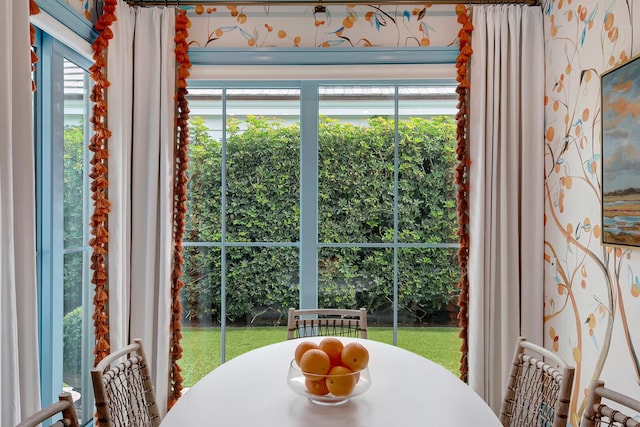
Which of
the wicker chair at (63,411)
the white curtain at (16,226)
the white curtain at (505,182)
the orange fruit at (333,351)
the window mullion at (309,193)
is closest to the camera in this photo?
the wicker chair at (63,411)

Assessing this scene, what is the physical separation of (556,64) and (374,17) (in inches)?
40.4

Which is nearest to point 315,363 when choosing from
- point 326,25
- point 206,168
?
point 206,168

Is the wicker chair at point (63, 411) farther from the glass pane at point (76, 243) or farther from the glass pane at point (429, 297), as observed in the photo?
the glass pane at point (429, 297)

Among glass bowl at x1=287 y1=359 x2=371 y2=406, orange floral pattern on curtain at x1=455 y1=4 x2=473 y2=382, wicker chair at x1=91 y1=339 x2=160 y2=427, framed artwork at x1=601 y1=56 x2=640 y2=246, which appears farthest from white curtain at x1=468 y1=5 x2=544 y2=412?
wicker chair at x1=91 y1=339 x2=160 y2=427

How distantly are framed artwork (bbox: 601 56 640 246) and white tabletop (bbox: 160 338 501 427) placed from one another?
3.02 ft

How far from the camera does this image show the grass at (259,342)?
2.82m

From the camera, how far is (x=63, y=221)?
222cm

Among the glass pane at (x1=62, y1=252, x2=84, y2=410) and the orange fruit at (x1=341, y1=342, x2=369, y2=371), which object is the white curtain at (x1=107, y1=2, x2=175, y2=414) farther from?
the orange fruit at (x1=341, y1=342, x2=369, y2=371)

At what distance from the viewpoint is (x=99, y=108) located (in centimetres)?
229

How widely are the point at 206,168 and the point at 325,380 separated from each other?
72.2 inches

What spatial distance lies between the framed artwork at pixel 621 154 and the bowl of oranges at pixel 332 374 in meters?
1.18

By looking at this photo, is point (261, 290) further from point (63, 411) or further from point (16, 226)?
point (63, 411)

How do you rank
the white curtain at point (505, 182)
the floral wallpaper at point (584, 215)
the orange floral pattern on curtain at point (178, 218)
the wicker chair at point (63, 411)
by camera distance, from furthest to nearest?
the orange floral pattern on curtain at point (178, 218) < the white curtain at point (505, 182) < the floral wallpaper at point (584, 215) < the wicker chair at point (63, 411)

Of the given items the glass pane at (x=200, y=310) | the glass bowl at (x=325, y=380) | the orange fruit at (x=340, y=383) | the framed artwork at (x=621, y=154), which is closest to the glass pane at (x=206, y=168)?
the glass pane at (x=200, y=310)
